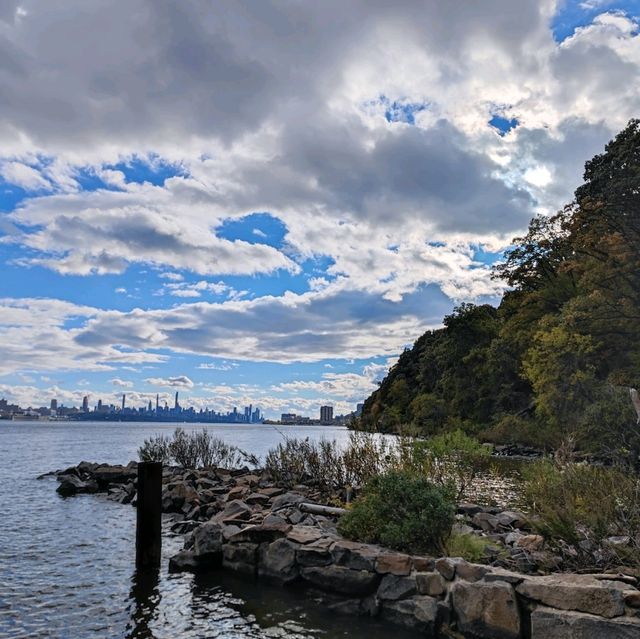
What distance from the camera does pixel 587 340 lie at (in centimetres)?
3353

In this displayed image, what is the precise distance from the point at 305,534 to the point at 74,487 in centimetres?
1578

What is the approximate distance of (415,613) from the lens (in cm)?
764

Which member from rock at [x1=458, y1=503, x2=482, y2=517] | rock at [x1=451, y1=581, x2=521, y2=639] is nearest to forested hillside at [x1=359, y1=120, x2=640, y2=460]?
rock at [x1=458, y1=503, x2=482, y2=517]

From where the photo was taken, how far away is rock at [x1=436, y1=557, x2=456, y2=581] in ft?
24.5

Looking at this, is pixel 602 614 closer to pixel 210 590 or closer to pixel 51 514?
pixel 210 590

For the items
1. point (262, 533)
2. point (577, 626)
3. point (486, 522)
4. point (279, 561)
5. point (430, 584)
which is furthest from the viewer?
point (486, 522)

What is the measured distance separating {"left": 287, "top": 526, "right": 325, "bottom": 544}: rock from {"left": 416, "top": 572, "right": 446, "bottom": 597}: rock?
2.26m

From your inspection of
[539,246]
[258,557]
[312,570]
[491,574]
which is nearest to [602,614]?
[491,574]

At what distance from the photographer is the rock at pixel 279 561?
366 inches

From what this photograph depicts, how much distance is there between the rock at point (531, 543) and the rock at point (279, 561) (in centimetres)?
361

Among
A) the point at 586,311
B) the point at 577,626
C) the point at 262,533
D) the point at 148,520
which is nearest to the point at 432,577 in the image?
the point at 577,626

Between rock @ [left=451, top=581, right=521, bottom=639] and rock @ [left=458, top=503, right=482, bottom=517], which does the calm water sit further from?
rock @ [left=458, top=503, right=482, bottom=517]

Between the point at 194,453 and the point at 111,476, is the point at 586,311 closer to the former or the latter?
the point at 194,453

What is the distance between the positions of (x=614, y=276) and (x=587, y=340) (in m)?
4.11
